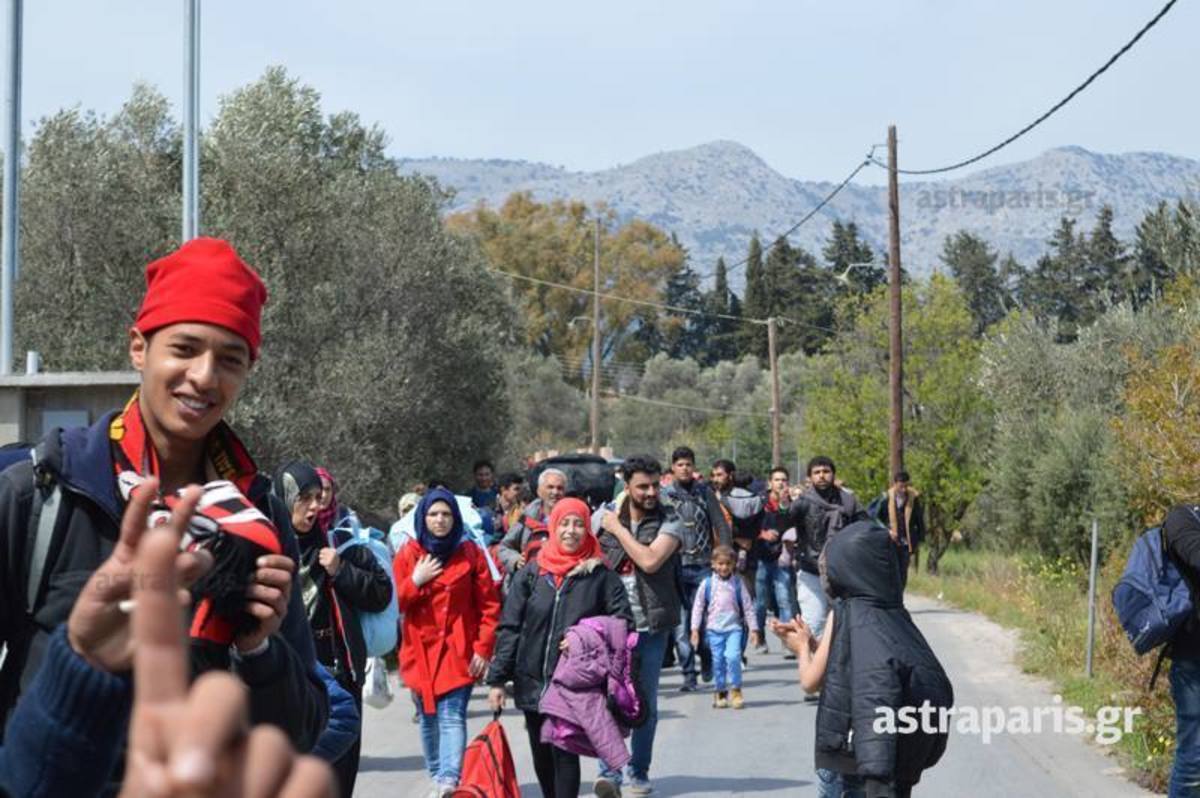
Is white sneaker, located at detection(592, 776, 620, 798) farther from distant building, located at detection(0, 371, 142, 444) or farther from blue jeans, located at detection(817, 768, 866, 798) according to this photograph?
distant building, located at detection(0, 371, 142, 444)

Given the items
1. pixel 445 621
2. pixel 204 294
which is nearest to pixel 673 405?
pixel 445 621

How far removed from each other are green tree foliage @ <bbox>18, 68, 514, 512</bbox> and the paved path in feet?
32.9

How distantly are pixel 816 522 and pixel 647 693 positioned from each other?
5.25 meters

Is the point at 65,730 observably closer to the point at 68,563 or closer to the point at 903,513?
the point at 68,563

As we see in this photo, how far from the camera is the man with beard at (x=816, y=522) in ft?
53.3

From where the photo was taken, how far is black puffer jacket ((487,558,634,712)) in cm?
980

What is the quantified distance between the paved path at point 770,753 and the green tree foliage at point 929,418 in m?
21.7

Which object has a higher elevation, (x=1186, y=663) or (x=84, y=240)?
(x=84, y=240)

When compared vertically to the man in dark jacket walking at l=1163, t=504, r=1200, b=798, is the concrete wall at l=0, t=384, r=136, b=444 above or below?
above

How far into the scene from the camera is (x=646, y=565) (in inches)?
480

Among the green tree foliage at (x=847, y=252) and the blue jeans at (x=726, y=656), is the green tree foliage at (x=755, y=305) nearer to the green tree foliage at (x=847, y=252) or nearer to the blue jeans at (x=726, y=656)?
the green tree foliage at (x=847, y=252)

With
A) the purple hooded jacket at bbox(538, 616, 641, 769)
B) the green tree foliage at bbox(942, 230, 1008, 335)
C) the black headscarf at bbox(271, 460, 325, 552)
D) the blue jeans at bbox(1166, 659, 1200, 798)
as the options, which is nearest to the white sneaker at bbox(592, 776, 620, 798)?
the purple hooded jacket at bbox(538, 616, 641, 769)

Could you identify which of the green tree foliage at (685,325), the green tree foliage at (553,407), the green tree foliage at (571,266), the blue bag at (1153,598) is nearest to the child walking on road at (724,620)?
the blue bag at (1153,598)

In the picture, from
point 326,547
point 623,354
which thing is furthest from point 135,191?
point 623,354
